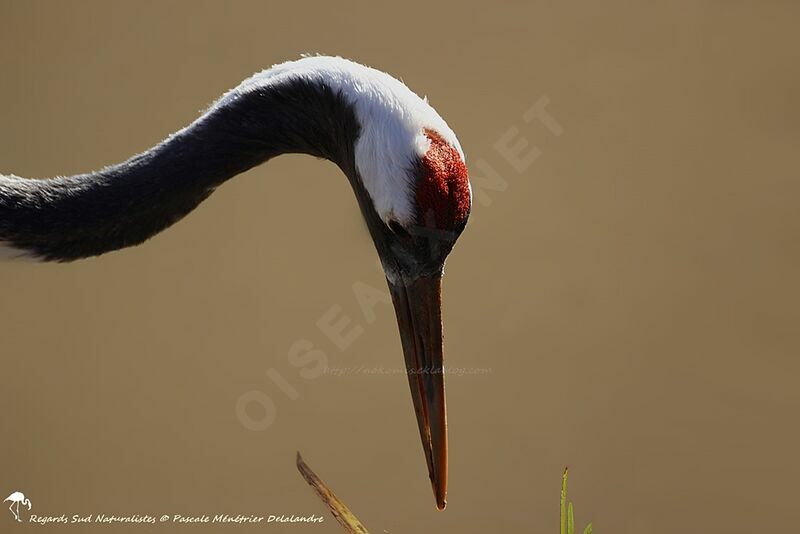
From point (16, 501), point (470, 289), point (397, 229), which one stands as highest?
point (397, 229)

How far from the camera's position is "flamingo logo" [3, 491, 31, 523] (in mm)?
2769

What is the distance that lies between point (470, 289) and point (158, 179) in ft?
4.61

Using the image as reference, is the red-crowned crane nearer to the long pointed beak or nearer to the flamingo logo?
the long pointed beak

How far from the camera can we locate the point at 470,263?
2.72 m

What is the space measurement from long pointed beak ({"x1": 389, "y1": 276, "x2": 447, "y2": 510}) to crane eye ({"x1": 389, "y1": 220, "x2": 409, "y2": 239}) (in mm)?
99

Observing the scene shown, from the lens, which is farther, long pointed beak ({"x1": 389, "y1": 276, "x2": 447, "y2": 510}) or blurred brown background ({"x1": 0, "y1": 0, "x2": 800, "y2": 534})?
blurred brown background ({"x1": 0, "y1": 0, "x2": 800, "y2": 534})

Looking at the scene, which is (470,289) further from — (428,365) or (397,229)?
(397,229)

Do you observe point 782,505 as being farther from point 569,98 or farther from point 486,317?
point 569,98

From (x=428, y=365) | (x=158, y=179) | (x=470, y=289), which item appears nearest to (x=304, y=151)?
(x=158, y=179)

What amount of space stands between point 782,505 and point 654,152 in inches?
41.6

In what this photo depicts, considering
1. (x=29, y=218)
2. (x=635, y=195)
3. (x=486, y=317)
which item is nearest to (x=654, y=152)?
(x=635, y=195)

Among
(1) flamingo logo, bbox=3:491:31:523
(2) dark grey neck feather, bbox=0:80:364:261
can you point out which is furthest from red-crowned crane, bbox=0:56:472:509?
(1) flamingo logo, bbox=3:491:31:523

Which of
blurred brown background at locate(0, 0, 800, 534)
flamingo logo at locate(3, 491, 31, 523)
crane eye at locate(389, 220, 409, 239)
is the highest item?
crane eye at locate(389, 220, 409, 239)

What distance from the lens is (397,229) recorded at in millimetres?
1307
